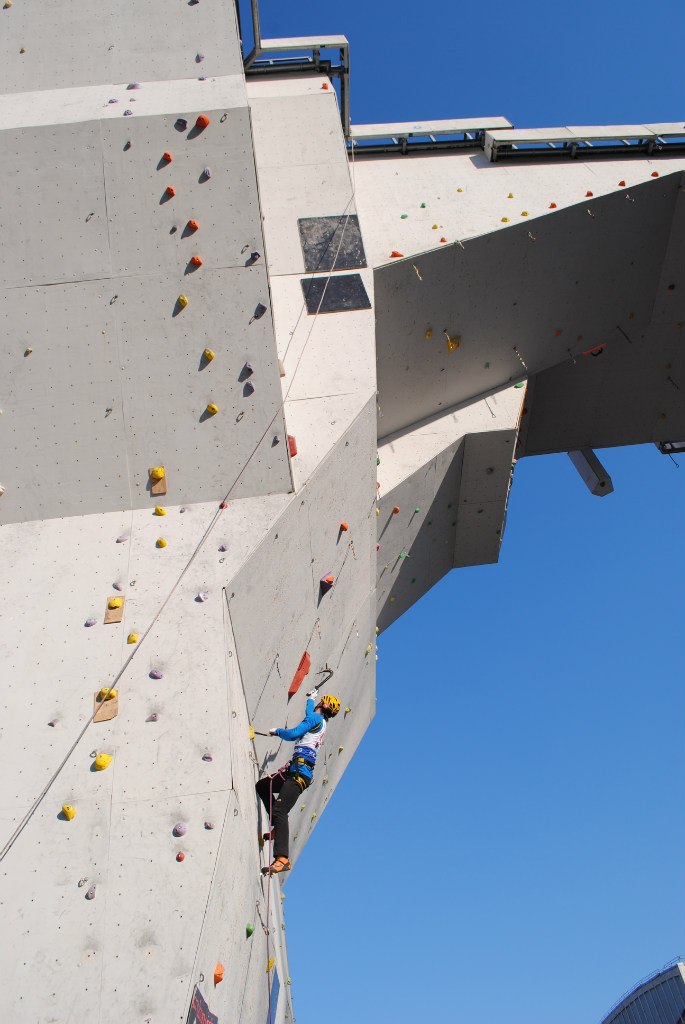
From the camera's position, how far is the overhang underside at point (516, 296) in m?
7.65

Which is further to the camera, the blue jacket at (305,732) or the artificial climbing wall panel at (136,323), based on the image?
the artificial climbing wall panel at (136,323)

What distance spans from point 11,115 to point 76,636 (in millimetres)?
3845

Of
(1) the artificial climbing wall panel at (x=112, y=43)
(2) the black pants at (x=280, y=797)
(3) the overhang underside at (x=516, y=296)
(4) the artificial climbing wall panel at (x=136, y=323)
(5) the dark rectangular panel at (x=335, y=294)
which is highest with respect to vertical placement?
(1) the artificial climbing wall panel at (x=112, y=43)

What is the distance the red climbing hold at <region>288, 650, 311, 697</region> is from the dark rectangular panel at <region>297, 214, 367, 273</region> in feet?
11.3

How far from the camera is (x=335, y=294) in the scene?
23.2ft

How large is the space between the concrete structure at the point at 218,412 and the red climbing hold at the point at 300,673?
0.11m

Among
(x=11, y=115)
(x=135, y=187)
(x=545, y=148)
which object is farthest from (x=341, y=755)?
(x=545, y=148)

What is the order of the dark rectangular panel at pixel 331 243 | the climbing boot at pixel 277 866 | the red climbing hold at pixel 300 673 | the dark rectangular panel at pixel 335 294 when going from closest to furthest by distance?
the climbing boot at pixel 277 866 < the red climbing hold at pixel 300 673 < the dark rectangular panel at pixel 335 294 < the dark rectangular panel at pixel 331 243

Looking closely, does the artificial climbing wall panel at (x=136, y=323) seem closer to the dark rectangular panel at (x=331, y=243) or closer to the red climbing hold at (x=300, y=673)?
the red climbing hold at (x=300, y=673)

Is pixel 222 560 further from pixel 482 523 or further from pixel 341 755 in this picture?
pixel 482 523

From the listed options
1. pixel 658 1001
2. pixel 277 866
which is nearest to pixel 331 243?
pixel 277 866

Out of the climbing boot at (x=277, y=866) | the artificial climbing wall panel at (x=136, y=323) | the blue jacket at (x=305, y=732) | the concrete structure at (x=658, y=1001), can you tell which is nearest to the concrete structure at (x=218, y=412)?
the artificial climbing wall panel at (x=136, y=323)

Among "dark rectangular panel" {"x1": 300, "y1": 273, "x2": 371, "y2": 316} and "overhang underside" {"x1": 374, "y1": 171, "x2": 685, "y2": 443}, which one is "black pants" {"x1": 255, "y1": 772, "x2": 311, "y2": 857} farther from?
"overhang underside" {"x1": 374, "y1": 171, "x2": 685, "y2": 443}

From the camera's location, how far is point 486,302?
8031 mm
